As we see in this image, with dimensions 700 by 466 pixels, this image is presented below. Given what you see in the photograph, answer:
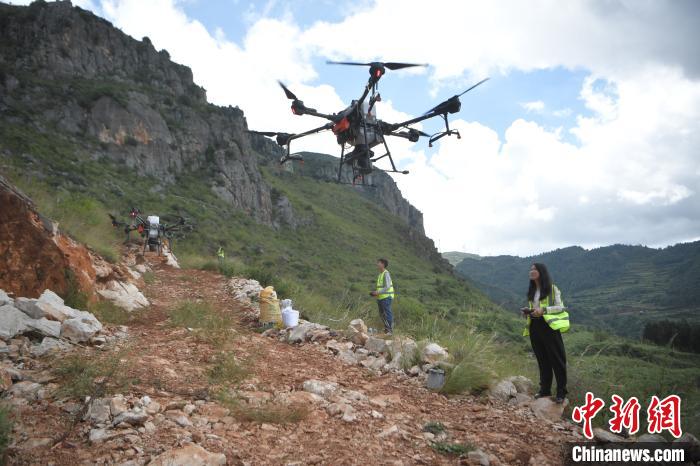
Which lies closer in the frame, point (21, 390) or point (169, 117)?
point (21, 390)

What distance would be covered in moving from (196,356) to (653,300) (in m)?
205

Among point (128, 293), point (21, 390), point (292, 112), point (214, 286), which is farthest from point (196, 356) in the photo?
point (214, 286)

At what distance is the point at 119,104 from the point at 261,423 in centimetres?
5519

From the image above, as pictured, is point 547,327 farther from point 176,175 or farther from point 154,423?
point 176,175

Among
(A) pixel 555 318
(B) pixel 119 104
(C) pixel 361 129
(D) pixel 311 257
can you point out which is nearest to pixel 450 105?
(C) pixel 361 129

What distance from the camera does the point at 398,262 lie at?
79.4 m

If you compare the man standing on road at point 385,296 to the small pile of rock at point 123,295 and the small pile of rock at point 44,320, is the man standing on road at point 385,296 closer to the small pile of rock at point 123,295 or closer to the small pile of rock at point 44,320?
the small pile of rock at point 123,295

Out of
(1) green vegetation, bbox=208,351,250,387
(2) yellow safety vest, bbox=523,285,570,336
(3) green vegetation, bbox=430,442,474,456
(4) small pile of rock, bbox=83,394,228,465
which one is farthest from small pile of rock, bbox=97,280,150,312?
(2) yellow safety vest, bbox=523,285,570,336

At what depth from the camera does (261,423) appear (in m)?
3.46

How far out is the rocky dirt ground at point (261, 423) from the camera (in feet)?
9.04

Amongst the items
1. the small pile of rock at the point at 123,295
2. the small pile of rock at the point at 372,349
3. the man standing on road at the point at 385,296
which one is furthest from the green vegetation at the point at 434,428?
Result: the small pile of rock at the point at 123,295

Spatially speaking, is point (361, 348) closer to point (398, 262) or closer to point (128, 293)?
point (128, 293)

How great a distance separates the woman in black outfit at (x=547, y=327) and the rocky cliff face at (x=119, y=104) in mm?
35008

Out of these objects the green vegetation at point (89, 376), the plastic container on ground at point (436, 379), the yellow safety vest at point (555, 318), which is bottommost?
the plastic container on ground at point (436, 379)
